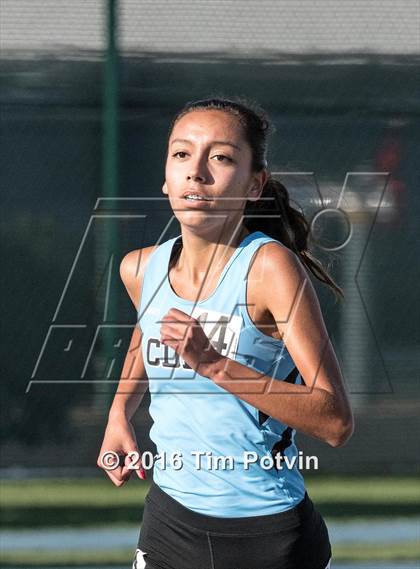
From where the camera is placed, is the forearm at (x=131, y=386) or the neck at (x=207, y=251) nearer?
the neck at (x=207, y=251)

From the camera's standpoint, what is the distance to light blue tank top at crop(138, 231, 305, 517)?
193 cm

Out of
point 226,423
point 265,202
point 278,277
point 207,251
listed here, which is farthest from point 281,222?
point 226,423

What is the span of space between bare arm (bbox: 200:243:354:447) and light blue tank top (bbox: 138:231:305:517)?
0.19 ft

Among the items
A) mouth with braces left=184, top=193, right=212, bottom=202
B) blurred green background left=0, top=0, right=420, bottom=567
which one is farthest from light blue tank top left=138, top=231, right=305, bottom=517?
blurred green background left=0, top=0, right=420, bottom=567

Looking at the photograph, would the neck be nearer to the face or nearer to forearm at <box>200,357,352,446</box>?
the face

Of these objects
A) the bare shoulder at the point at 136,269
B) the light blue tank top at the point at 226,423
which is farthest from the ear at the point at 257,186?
the bare shoulder at the point at 136,269

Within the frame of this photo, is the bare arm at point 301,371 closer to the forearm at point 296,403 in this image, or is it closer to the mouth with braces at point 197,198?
the forearm at point 296,403

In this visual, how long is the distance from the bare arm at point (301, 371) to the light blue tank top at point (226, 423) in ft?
0.19

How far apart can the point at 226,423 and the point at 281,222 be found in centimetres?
48

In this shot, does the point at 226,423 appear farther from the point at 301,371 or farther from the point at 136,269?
the point at 136,269

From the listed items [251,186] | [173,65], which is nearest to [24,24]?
[173,65]

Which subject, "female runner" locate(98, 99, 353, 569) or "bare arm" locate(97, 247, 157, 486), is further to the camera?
"bare arm" locate(97, 247, 157, 486)

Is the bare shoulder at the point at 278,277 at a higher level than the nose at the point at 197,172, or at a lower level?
lower

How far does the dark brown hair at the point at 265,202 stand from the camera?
2.10 m
